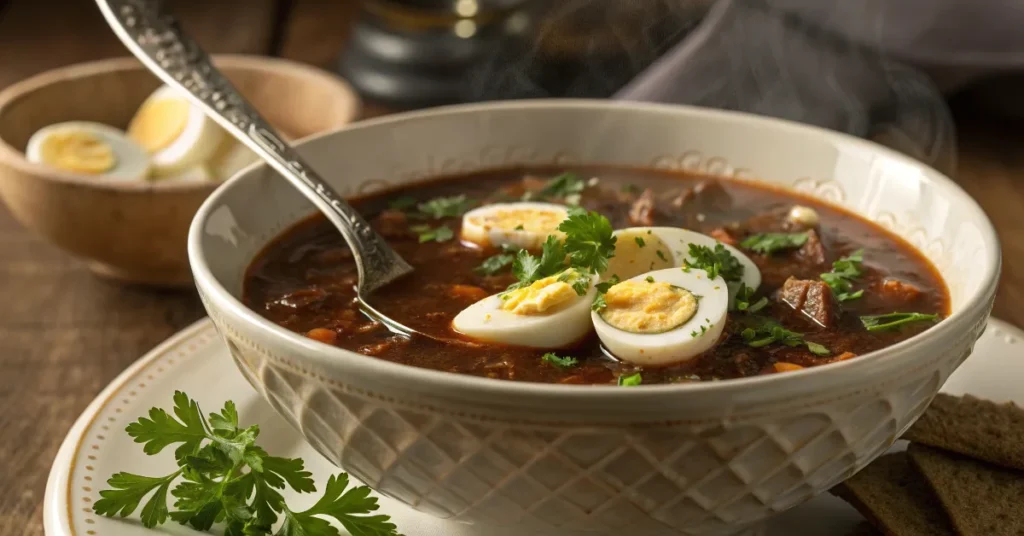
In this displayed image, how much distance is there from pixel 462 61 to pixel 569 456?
3.42 meters

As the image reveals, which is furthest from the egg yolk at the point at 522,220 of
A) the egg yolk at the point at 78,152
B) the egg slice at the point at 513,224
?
the egg yolk at the point at 78,152

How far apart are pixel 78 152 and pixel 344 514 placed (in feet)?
7.34

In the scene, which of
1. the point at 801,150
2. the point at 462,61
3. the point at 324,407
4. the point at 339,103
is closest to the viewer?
the point at 324,407

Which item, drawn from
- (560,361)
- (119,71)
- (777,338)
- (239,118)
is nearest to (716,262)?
(777,338)

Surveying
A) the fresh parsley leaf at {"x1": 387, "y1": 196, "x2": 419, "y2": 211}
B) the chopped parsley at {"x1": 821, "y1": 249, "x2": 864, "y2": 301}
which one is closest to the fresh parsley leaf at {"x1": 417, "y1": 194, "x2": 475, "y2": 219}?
the fresh parsley leaf at {"x1": 387, "y1": 196, "x2": 419, "y2": 211}

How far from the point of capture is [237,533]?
195 centimetres

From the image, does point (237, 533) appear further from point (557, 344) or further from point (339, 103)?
point (339, 103)

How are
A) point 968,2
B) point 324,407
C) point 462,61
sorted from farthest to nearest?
point 462,61
point 968,2
point 324,407

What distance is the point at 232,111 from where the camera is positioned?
8.77 ft

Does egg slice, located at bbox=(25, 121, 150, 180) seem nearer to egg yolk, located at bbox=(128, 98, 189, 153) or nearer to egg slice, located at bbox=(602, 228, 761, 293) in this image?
egg yolk, located at bbox=(128, 98, 189, 153)

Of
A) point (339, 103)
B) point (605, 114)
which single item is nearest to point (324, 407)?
point (605, 114)

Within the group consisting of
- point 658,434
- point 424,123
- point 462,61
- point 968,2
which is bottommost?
point 462,61

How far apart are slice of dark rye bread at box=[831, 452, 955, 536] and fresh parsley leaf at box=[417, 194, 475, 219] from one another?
3.78 ft

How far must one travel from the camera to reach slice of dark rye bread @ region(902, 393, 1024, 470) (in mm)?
2166
